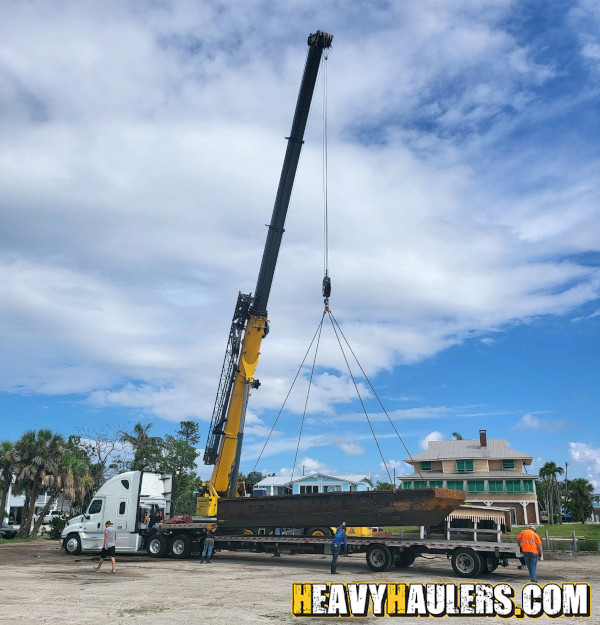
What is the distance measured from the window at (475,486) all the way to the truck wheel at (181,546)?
30.2m

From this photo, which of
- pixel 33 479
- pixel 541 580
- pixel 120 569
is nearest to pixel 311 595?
pixel 541 580

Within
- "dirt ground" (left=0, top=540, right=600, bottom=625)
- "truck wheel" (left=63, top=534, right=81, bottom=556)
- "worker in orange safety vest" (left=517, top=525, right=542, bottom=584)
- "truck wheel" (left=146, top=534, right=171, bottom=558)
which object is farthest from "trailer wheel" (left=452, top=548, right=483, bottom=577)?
"truck wheel" (left=63, top=534, right=81, bottom=556)

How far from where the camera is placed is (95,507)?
24609 millimetres

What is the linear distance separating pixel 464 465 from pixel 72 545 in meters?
32.8

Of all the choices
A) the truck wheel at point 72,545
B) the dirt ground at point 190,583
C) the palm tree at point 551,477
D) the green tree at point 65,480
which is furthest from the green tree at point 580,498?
the truck wheel at point 72,545

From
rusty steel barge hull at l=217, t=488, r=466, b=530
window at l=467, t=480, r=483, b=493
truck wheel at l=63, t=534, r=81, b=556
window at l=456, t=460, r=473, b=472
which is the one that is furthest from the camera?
window at l=456, t=460, r=473, b=472

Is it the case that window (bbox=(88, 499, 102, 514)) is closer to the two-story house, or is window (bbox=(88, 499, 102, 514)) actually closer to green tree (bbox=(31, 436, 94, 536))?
green tree (bbox=(31, 436, 94, 536))

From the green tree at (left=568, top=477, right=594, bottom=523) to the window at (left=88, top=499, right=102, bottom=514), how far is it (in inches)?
2760

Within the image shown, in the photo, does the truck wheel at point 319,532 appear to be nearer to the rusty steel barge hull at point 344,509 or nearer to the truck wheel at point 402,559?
the rusty steel barge hull at point 344,509

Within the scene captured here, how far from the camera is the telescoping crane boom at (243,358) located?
79.1 ft

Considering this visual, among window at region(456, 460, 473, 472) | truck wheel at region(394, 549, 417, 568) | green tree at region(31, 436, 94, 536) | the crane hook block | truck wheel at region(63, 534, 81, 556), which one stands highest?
the crane hook block

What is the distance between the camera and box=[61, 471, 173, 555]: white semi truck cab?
24.1 metres

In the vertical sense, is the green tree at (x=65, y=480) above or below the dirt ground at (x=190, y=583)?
above

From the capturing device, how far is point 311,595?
42.7 feet
